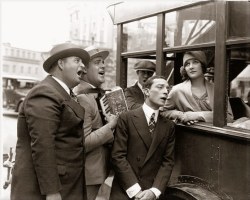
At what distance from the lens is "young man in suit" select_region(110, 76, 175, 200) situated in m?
2.98

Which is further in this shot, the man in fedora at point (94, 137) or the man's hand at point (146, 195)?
the man in fedora at point (94, 137)

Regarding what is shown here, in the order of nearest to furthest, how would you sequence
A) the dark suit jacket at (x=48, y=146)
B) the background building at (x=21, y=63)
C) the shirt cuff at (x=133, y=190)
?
the dark suit jacket at (x=48, y=146) < the shirt cuff at (x=133, y=190) < the background building at (x=21, y=63)

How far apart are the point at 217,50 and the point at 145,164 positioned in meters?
1.24

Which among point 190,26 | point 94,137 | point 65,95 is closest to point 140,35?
point 190,26

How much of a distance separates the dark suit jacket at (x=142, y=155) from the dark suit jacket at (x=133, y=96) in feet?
2.76

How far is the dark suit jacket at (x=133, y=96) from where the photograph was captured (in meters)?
3.96

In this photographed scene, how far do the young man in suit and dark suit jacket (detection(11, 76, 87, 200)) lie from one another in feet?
1.69

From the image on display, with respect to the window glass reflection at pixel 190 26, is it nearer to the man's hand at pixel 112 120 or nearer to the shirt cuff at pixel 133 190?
the man's hand at pixel 112 120

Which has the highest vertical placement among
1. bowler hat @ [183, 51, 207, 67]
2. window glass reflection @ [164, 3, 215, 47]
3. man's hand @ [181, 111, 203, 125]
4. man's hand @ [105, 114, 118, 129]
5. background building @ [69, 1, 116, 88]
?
background building @ [69, 1, 116, 88]

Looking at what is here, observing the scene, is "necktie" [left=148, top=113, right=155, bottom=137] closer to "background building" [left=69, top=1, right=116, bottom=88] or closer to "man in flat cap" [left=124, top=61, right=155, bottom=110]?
"man in flat cap" [left=124, top=61, right=155, bottom=110]

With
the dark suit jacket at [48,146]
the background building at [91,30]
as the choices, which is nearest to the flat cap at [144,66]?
the dark suit jacket at [48,146]

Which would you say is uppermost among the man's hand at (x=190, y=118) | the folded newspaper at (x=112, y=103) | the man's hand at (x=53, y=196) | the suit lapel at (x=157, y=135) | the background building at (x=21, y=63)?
the background building at (x=21, y=63)

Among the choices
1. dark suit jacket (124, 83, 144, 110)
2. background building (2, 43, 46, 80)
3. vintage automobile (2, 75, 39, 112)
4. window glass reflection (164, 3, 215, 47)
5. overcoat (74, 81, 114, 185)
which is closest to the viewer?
window glass reflection (164, 3, 215, 47)

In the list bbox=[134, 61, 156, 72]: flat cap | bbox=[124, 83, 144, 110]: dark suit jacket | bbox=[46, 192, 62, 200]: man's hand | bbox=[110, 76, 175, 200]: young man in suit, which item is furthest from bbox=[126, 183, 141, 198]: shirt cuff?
bbox=[134, 61, 156, 72]: flat cap
